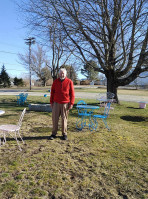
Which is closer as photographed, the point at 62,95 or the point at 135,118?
the point at 62,95

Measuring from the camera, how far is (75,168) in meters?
3.08

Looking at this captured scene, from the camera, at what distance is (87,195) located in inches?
92.8

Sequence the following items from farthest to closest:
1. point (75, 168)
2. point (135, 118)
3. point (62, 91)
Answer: point (135, 118)
point (62, 91)
point (75, 168)

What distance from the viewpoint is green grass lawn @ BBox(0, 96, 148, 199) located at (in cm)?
241

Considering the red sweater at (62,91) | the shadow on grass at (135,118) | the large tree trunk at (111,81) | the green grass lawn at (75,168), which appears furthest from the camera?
the large tree trunk at (111,81)

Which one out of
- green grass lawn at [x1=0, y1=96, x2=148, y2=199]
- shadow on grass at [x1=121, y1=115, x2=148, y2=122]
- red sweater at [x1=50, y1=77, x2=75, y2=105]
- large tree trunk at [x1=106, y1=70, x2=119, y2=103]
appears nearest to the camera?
green grass lawn at [x1=0, y1=96, x2=148, y2=199]

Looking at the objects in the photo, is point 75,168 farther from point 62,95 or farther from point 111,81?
point 111,81

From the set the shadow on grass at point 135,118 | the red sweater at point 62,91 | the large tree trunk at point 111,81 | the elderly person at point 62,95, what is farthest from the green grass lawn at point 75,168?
the large tree trunk at point 111,81

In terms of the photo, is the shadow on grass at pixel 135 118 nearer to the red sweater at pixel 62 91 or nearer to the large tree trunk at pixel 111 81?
the large tree trunk at pixel 111 81

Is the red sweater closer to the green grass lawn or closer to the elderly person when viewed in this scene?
the elderly person

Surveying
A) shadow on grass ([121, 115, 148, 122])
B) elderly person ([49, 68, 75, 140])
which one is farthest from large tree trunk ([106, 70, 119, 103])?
elderly person ([49, 68, 75, 140])

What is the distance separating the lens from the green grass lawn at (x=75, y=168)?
2410 millimetres

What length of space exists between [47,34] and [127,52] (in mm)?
4728

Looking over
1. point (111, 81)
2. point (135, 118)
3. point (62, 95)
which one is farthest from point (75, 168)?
point (111, 81)
